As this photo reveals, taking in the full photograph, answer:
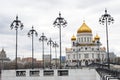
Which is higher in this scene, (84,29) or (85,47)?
(84,29)

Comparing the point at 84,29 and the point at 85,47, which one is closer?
the point at 84,29

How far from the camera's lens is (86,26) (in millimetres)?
116188

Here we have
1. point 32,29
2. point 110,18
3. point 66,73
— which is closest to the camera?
point 110,18

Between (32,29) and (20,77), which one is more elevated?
(32,29)

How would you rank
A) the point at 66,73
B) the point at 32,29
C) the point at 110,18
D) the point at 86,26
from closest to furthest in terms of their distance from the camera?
the point at 110,18 < the point at 66,73 < the point at 32,29 < the point at 86,26

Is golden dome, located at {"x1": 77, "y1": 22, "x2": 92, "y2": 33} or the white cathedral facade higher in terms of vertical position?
golden dome, located at {"x1": 77, "y1": 22, "x2": 92, "y2": 33}

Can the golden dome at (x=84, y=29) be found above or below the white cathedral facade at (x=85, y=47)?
above

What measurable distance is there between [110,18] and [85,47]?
292 feet

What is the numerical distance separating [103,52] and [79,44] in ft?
38.2

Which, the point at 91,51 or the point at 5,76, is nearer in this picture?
the point at 5,76

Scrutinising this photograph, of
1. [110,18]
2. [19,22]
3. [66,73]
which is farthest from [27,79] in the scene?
[110,18]

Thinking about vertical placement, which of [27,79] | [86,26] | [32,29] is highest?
[86,26]

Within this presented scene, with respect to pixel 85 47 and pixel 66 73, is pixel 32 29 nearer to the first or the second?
pixel 66 73

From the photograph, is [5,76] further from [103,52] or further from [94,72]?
[103,52]
